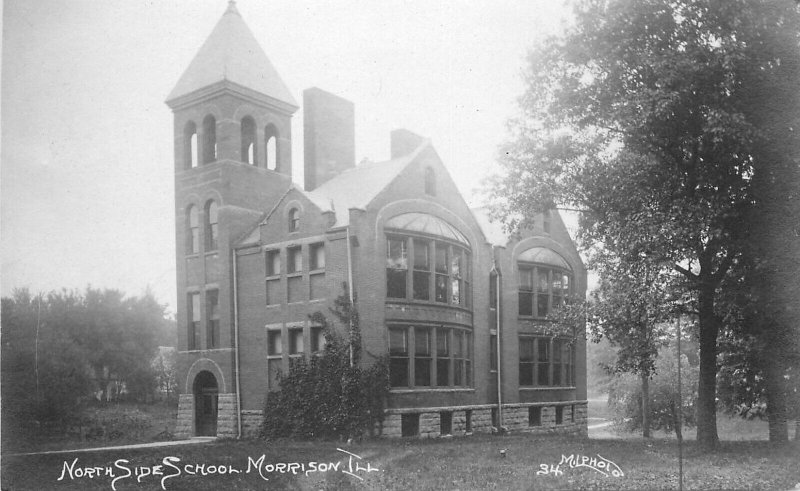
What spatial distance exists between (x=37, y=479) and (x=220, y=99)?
15238mm

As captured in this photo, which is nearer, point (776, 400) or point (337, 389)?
point (776, 400)

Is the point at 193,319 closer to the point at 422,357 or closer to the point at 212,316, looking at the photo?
the point at 212,316

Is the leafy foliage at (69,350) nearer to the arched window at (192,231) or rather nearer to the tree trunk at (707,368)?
the arched window at (192,231)

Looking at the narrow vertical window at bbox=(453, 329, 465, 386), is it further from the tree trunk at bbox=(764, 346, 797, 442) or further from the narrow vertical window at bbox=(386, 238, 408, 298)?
the tree trunk at bbox=(764, 346, 797, 442)

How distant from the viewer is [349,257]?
24219mm

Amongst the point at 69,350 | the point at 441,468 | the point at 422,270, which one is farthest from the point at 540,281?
the point at 69,350

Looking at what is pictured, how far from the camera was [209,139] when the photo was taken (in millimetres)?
Result: 28312

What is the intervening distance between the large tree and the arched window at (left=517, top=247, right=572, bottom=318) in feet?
37.0

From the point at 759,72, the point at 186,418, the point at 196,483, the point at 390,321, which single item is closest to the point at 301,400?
the point at 390,321

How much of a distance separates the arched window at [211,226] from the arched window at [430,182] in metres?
8.09

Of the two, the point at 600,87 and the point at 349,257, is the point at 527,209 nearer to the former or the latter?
the point at 600,87

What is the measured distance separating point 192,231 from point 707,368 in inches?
748

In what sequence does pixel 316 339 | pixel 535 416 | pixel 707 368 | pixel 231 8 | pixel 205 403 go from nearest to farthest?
pixel 231 8 → pixel 707 368 → pixel 316 339 → pixel 205 403 → pixel 535 416

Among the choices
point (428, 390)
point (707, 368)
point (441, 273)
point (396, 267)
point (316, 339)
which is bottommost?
point (428, 390)
